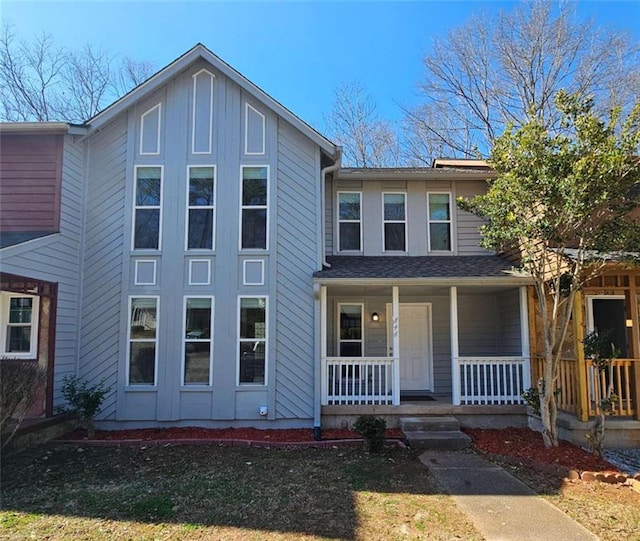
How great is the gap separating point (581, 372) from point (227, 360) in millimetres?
6250

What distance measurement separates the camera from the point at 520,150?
6.58m

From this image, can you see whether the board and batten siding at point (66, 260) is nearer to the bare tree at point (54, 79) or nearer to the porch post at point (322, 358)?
the porch post at point (322, 358)

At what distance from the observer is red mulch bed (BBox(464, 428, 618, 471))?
6.20 m

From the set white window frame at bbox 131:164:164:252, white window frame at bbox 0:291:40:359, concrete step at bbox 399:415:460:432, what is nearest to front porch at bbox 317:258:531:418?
concrete step at bbox 399:415:460:432

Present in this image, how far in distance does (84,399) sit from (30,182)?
4.28 metres

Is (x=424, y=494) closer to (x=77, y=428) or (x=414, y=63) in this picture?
(x=77, y=428)

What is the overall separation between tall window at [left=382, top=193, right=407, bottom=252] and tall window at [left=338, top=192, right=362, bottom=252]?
24.8 inches

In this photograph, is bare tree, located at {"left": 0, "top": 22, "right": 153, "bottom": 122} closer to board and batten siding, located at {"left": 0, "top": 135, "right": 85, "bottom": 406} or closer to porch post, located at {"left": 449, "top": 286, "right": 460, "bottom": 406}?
board and batten siding, located at {"left": 0, "top": 135, "right": 85, "bottom": 406}

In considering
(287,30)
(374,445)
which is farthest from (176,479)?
(287,30)

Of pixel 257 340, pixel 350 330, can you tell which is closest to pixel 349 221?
pixel 350 330

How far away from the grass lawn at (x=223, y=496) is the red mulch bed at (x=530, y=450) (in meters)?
1.55

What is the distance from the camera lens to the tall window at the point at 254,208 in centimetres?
901

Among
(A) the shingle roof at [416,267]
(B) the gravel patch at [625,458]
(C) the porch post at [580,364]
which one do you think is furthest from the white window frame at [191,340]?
(B) the gravel patch at [625,458]

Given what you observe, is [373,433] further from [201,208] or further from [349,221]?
[201,208]
